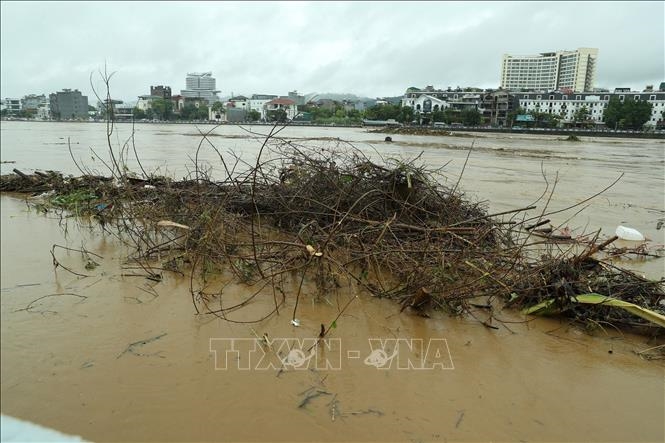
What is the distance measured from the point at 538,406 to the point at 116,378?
2123 mm

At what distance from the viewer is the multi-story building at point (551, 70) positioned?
512 feet

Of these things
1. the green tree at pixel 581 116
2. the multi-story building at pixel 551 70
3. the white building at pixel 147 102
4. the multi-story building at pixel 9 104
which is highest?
the multi-story building at pixel 551 70

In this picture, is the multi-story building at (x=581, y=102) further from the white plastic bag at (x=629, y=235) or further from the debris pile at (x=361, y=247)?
the debris pile at (x=361, y=247)

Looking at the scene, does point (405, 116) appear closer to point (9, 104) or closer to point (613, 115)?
point (613, 115)

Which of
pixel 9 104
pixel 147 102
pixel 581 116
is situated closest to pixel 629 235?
pixel 9 104

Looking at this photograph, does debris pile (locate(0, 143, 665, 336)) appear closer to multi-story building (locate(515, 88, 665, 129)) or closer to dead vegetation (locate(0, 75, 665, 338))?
dead vegetation (locate(0, 75, 665, 338))

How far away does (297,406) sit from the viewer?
6.89 feet

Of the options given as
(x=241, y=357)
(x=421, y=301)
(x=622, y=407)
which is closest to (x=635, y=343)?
(x=622, y=407)

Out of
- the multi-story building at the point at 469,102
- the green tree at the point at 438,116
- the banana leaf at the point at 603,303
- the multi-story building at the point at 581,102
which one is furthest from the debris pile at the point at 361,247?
the multi-story building at the point at 581,102

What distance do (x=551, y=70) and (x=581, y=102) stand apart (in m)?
79.6

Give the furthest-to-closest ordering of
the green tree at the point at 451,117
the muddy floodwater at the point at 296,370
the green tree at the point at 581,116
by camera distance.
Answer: the green tree at the point at 581,116
the green tree at the point at 451,117
the muddy floodwater at the point at 296,370

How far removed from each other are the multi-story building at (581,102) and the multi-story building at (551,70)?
62.3m

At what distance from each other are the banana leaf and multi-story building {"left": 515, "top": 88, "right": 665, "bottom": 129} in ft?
329

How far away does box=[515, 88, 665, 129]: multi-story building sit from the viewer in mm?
91125
